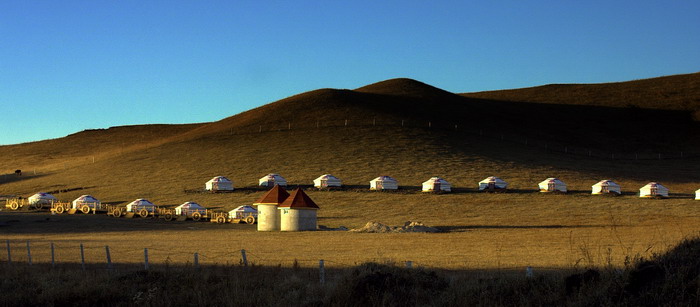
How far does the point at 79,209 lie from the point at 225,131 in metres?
51.6

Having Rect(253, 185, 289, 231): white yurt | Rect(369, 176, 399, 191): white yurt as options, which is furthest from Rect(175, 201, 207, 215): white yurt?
Rect(369, 176, 399, 191): white yurt

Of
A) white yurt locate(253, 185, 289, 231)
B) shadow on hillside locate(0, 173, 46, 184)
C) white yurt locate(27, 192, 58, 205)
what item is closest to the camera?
white yurt locate(253, 185, 289, 231)

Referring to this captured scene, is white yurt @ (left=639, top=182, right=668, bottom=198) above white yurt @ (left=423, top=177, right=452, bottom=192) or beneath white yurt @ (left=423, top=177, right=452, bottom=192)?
beneath

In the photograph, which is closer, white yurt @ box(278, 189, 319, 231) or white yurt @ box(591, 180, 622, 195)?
white yurt @ box(278, 189, 319, 231)

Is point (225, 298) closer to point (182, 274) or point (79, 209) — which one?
point (182, 274)

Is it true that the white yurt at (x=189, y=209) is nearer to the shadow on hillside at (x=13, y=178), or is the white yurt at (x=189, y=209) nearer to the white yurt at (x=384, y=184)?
the white yurt at (x=384, y=184)

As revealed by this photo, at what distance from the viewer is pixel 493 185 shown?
76.1 metres

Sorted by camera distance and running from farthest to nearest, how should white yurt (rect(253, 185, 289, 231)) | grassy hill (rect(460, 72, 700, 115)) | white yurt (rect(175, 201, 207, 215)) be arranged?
1. grassy hill (rect(460, 72, 700, 115))
2. white yurt (rect(175, 201, 207, 215))
3. white yurt (rect(253, 185, 289, 231))

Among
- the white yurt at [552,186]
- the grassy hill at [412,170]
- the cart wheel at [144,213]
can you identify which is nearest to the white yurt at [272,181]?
the grassy hill at [412,170]

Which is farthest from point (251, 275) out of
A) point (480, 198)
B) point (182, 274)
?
point (480, 198)

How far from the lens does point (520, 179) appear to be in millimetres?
83062

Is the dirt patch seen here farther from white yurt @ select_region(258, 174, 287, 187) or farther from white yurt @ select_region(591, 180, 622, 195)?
white yurt @ select_region(258, 174, 287, 187)

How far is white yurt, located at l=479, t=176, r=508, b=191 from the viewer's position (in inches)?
2995

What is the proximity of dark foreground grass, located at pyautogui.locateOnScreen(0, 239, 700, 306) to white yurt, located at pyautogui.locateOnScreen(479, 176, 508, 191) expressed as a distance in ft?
195
